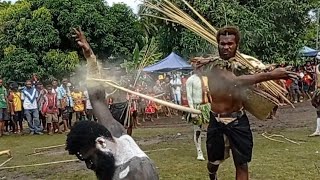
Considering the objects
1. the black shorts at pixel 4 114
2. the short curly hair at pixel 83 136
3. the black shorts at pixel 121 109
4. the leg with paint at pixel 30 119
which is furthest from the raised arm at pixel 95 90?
the leg with paint at pixel 30 119

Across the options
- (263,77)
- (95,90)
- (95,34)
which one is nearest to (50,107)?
(95,34)

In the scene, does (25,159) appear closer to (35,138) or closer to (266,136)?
(35,138)

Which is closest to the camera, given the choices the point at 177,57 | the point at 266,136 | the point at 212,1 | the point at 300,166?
the point at 300,166

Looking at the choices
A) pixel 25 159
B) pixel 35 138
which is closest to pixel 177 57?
pixel 35 138

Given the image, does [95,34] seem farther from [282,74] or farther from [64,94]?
[282,74]

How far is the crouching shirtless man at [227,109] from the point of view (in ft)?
17.6

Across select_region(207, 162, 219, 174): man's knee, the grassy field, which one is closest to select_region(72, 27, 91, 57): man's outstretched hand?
select_region(207, 162, 219, 174): man's knee

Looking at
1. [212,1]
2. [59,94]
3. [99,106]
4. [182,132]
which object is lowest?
[182,132]

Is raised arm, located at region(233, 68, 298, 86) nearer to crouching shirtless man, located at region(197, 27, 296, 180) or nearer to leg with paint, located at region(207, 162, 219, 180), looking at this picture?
crouching shirtless man, located at region(197, 27, 296, 180)

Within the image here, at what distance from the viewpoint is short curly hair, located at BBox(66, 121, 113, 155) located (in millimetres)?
2740

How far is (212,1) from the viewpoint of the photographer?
17750 mm

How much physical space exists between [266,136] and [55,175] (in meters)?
4.71

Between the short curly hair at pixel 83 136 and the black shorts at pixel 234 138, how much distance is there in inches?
115

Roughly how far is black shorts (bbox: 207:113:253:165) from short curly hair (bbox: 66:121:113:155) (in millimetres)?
2932
